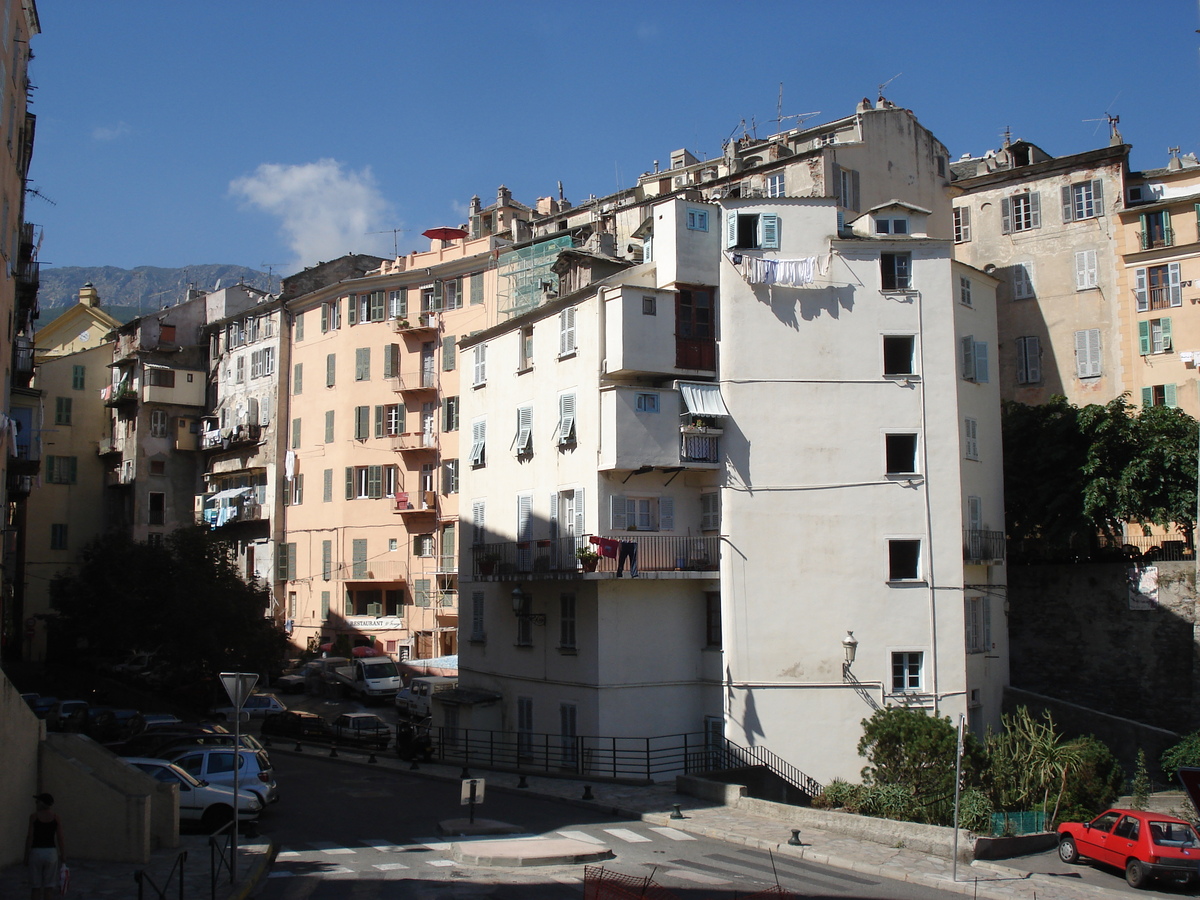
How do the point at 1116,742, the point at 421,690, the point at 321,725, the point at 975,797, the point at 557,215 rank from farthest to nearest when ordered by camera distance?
the point at 557,215 → the point at 421,690 → the point at 321,725 → the point at 1116,742 → the point at 975,797

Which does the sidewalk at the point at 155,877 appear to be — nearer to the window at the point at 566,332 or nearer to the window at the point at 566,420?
the window at the point at 566,420

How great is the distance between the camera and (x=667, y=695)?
1257 inches

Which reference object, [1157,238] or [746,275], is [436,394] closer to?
[746,275]

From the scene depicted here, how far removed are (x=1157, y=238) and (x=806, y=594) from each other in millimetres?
23747

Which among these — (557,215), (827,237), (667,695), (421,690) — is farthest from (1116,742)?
(557,215)

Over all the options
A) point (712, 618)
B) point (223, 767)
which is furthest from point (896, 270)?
point (223, 767)

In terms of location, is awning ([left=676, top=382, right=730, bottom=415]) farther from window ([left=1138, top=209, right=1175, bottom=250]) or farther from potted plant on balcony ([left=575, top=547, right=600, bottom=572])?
window ([left=1138, top=209, right=1175, bottom=250])

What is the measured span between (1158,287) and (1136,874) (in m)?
28.4

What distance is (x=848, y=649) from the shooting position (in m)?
30.7

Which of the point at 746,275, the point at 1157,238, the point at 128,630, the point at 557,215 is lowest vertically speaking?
the point at 128,630

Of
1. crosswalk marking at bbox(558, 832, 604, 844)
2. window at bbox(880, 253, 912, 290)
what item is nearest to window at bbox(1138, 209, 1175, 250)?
window at bbox(880, 253, 912, 290)

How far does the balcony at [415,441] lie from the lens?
55281 millimetres

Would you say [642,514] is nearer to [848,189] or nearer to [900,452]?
[900,452]

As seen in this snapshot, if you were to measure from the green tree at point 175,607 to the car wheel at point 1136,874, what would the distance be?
1315 inches
